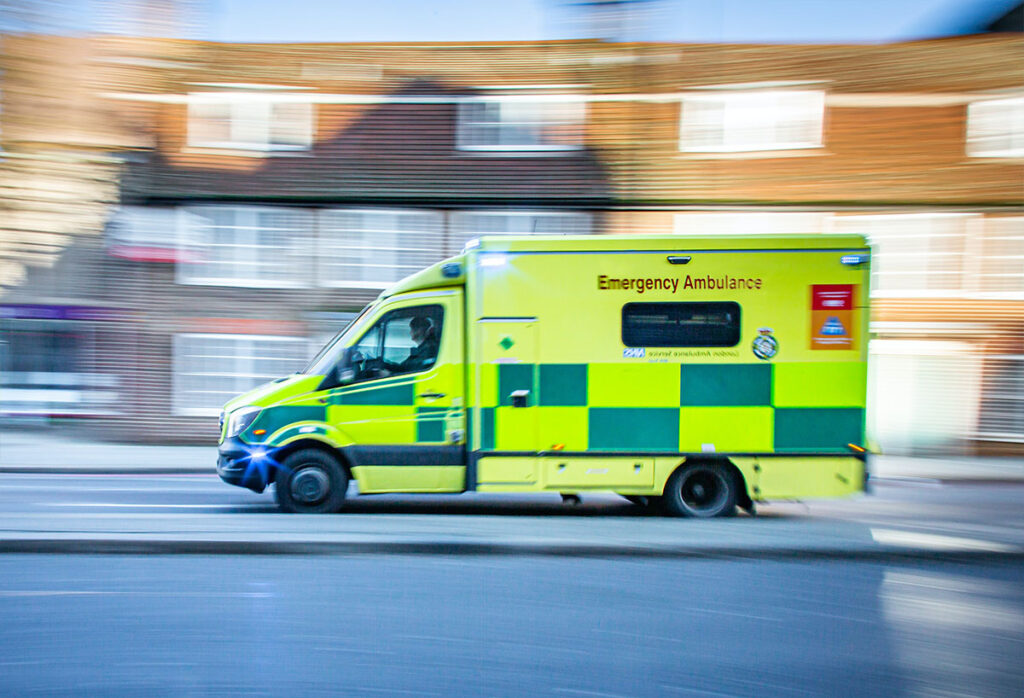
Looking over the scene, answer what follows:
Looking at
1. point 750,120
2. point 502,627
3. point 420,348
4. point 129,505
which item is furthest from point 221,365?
point 502,627

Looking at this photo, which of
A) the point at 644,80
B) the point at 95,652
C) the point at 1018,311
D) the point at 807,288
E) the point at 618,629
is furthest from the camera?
the point at 644,80

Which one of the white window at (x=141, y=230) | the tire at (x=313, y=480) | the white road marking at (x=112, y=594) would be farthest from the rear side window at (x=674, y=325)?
the white window at (x=141, y=230)

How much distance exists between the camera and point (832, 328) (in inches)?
296

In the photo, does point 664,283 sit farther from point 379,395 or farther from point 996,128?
point 996,128

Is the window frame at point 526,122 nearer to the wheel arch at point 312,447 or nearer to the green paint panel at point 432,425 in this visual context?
the green paint panel at point 432,425

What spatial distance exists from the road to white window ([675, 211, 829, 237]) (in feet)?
27.3

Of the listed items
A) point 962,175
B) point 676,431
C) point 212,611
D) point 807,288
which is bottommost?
point 212,611

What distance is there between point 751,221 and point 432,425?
32.5ft

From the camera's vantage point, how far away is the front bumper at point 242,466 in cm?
774

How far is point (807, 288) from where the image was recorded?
7504mm

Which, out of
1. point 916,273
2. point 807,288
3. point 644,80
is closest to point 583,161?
point 644,80

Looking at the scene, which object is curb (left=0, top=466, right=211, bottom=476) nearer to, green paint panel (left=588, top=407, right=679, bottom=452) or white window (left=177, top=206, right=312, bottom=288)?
white window (left=177, top=206, right=312, bottom=288)

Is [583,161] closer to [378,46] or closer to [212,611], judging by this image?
[378,46]

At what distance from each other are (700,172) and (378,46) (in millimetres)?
7072
